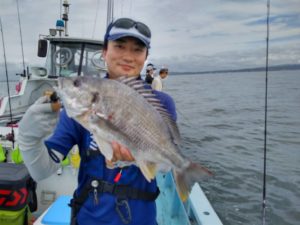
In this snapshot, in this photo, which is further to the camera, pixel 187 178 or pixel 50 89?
pixel 50 89

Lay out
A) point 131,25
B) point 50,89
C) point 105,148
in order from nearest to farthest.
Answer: point 105,148
point 131,25
point 50,89

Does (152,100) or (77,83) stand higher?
(77,83)

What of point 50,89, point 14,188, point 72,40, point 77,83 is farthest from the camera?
point 72,40

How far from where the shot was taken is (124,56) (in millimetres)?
1919

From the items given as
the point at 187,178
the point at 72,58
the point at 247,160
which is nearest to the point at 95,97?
the point at 187,178

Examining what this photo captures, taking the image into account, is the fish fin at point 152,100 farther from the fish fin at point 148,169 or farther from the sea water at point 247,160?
the sea water at point 247,160

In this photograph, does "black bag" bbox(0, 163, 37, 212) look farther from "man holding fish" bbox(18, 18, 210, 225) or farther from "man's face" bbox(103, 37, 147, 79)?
"man's face" bbox(103, 37, 147, 79)

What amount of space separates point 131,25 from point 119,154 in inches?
32.0

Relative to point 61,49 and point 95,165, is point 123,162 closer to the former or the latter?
point 95,165

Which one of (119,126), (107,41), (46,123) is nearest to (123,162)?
(119,126)

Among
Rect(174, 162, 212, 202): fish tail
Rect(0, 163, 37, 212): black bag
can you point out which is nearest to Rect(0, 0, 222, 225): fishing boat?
Rect(0, 163, 37, 212): black bag

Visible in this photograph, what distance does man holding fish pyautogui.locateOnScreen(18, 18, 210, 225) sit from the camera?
170cm

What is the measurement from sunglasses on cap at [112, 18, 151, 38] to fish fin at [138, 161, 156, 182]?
814 mm

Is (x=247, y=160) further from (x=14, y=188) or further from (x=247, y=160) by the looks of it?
(x=14, y=188)
